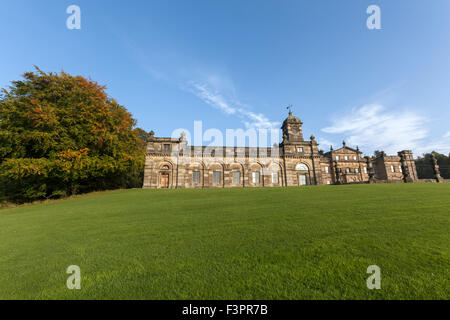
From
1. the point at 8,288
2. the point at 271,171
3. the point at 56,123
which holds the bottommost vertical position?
the point at 8,288

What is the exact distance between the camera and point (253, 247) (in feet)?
12.5

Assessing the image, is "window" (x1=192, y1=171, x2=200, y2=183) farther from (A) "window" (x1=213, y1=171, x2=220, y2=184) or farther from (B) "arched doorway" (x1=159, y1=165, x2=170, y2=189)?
(B) "arched doorway" (x1=159, y1=165, x2=170, y2=189)

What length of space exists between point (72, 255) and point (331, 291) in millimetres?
5342

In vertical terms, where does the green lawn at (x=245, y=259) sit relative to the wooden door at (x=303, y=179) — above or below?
below

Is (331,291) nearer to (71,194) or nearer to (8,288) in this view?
(8,288)

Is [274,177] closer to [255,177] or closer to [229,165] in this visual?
[255,177]

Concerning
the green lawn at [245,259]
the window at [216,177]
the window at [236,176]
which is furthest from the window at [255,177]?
the green lawn at [245,259]

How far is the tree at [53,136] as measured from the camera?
49.2ft

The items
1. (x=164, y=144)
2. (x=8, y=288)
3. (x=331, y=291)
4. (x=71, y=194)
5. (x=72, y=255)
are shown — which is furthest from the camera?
(x=164, y=144)

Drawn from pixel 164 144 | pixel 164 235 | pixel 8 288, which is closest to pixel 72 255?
pixel 8 288

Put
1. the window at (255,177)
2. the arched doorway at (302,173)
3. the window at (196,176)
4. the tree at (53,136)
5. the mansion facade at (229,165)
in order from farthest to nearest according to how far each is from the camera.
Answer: the arched doorway at (302,173)
the window at (255,177)
the window at (196,176)
the mansion facade at (229,165)
the tree at (53,136)

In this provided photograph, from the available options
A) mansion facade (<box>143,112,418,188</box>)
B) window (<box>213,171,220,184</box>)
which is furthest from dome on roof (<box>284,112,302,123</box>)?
window (<box>213,171,220,184</box>)

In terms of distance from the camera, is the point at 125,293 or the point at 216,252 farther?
the point at 216,252

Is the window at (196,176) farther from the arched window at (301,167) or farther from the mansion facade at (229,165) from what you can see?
the arched window at (301,167)
